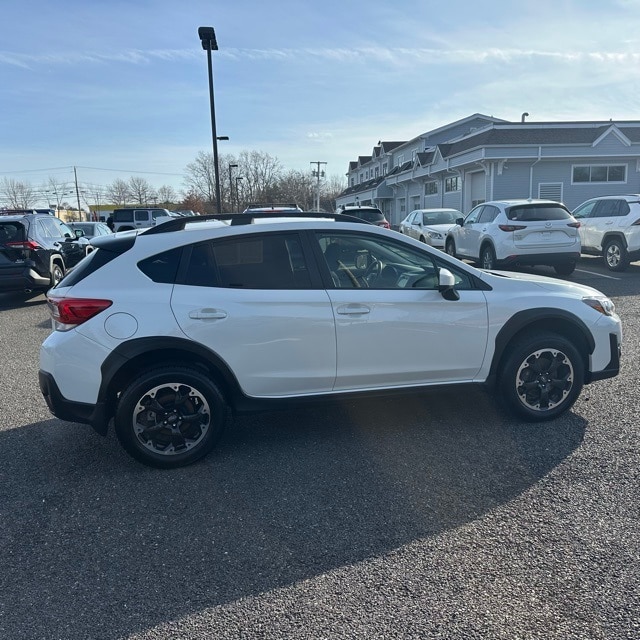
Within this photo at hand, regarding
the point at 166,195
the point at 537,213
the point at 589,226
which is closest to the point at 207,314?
the point at 537,213

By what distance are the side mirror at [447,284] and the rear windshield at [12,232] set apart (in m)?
9.18

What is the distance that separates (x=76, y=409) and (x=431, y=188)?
114 feet

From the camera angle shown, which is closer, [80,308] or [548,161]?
[80,308]

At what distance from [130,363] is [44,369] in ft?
2.11

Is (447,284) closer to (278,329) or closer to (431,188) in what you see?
(278,329)

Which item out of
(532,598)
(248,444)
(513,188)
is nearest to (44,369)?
(248,444)

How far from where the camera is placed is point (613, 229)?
42.5 ft

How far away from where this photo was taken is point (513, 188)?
2614 centimetres

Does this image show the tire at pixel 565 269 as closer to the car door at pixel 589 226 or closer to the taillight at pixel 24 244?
the car door at pixel 589 226

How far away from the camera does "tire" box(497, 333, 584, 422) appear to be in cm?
429

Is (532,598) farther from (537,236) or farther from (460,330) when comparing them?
(537,236)

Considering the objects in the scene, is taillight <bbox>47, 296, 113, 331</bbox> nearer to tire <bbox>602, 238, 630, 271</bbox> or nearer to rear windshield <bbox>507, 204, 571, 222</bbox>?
rear windshield <bbox>507, 204, 571, 222</bbox>

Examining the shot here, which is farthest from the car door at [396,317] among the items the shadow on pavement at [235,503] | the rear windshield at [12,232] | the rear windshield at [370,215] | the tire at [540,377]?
the rear windshield at [370,215]

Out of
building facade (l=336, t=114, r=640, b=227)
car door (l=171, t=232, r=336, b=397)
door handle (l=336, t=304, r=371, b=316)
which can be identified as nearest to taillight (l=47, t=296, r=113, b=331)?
car door (l=171, t=232, r=336, b=397)
